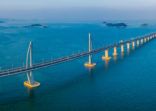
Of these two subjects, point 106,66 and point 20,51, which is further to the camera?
point 20,51

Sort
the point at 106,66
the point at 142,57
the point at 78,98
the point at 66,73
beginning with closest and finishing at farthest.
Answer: the point at 78,98, the point at 66,73, the point at 106,66, the point at 142,57

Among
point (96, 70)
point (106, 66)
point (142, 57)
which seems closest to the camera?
point (96, 70)

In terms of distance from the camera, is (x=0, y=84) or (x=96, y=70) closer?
(x=0, y=84)

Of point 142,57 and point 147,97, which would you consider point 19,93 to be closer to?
point 147,97

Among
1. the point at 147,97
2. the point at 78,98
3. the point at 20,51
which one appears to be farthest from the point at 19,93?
the point at 20,51

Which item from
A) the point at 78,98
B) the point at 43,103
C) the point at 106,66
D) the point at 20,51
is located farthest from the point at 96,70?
the point at 20,51

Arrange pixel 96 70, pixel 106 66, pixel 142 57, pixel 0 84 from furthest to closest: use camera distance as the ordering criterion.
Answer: pixel 142 57, pixel 106 66, pixel 96 70, pixel 0 84

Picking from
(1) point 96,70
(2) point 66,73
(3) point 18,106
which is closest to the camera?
(3) point 18,106

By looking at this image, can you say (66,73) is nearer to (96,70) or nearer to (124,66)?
(96,70)
